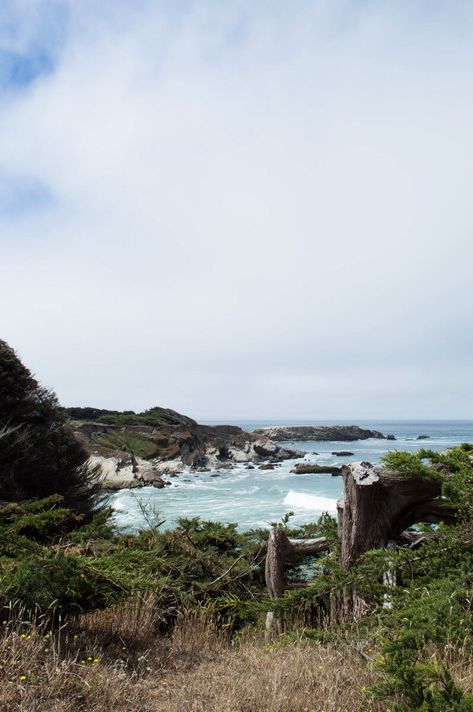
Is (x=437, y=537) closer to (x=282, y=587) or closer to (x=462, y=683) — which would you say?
(x=462, y=683)

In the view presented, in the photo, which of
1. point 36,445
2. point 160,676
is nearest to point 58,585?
point 160,676

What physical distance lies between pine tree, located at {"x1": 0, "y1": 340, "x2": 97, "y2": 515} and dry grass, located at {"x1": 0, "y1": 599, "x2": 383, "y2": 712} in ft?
26.0

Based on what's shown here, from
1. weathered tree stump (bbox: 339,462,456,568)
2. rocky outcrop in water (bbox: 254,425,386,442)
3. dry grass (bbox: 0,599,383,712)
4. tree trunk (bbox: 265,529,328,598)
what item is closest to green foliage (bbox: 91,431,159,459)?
tree trunk (bbox: 265,529,328,598)

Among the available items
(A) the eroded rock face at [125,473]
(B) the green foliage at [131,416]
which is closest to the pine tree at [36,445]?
(A) the eroded rock face at [125,473]

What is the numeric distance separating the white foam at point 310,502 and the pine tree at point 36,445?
48.7ft

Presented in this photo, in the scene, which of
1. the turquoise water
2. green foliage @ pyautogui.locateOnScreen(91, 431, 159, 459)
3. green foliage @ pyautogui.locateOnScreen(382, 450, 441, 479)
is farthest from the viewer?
green foliage @ pyautogui.locateOnScreen(91, 431, 159, 459)

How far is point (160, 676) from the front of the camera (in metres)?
4.13

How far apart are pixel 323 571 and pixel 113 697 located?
3999 mm

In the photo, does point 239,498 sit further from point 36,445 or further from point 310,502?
point 36,445

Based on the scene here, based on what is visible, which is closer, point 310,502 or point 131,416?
point 310,502

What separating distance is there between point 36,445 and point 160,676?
9477mm

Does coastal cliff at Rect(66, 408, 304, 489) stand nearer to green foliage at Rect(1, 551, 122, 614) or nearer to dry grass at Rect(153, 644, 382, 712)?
green foliage at Rect(1, 551, 122, 614)

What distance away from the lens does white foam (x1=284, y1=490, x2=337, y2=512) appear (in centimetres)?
2578

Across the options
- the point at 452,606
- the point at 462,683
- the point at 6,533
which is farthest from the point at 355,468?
the point at 6,533
